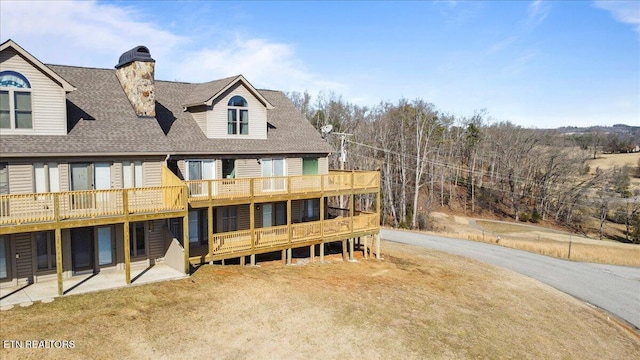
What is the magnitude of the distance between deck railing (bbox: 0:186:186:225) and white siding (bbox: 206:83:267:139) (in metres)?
5.86

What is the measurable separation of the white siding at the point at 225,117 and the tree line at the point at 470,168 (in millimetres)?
32906

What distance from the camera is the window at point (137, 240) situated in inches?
794

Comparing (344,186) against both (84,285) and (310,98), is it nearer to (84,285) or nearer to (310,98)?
(84,285)

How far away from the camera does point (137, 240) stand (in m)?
20.4

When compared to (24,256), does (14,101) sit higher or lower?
higher

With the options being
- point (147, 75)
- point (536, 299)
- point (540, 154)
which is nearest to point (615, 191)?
point (540, 154)

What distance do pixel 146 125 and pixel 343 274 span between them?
12603 mm

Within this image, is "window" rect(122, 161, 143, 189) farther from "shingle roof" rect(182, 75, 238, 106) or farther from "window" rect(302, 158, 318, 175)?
"window" rect(302, 158, 318, 175)

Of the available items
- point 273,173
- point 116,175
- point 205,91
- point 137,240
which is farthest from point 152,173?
point 273,173

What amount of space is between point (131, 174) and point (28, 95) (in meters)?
5.06

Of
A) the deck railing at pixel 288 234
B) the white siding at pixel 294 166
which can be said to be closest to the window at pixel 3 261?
the deck railing at pixel 288 234

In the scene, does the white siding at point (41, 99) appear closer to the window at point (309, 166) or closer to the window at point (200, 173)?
the window at point (200, 173)

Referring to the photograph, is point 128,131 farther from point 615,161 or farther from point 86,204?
point 615,161

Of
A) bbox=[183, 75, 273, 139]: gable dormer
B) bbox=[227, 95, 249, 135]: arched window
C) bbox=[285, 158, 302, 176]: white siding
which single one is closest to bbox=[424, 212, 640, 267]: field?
bbox=[285, 158, 302, 176]: white siding
